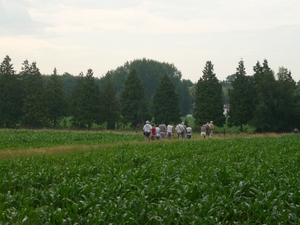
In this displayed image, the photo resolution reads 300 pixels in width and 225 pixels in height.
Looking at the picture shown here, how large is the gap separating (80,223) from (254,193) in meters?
4.47

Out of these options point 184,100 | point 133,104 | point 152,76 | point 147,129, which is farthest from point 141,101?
point 152,76

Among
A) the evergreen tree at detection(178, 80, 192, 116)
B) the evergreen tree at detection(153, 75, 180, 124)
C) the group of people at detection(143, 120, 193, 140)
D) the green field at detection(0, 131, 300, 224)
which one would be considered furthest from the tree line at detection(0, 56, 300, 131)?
the evergreen tree at detection(178, 80, 192, 116)

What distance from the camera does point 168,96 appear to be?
67188mm

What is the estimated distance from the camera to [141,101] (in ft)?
216

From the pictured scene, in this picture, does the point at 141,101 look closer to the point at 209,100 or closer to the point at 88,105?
the point at 88,105

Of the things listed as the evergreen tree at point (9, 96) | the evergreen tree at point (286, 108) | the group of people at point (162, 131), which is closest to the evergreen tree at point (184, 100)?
the evergreen tree at point (286, 108)

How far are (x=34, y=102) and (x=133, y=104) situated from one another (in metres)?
15.2

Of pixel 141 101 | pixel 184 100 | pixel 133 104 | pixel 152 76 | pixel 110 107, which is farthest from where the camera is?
pixel 152 76

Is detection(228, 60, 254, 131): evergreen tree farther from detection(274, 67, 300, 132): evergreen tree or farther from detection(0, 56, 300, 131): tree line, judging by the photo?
detection(274, 67, 300, 132): evergreen tree

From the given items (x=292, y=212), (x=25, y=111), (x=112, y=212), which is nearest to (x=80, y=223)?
(x=112, y=212)

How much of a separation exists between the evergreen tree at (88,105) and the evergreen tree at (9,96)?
29.5 ft

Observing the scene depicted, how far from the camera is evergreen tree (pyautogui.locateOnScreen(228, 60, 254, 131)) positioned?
61.4 metres

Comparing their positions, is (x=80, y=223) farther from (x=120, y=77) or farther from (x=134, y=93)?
(x=120, y=77)

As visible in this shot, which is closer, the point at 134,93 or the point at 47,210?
the point at 47,210
